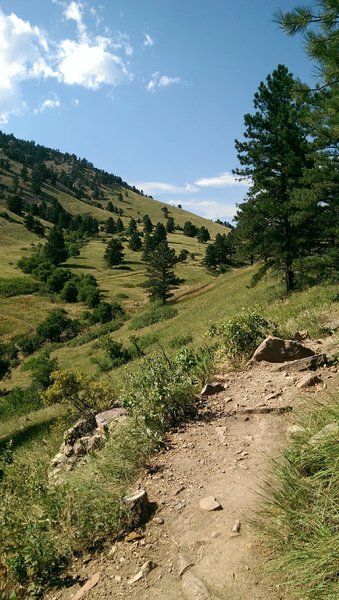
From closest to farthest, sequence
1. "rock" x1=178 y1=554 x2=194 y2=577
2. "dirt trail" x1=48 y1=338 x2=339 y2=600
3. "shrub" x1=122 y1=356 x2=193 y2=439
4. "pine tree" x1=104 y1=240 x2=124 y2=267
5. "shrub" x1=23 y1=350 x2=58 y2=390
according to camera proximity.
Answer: "dirt trail" x1=48 y1=338 x2=339 y2=600, "rock" x1=178 y1=554 x2=194 y2=577, "shrub" x1=122 y1=356 x2=193 y2=439, "shrub" x1=23 y1=350 x2=58 y2=390, "pine tree" x1=104 y1=240 x2=124 y2=267

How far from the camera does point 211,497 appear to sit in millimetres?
3934

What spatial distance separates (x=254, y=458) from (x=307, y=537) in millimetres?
1590

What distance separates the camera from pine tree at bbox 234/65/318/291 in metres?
21.0

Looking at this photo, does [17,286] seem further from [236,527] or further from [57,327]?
[236,527]

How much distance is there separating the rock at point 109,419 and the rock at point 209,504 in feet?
7.79

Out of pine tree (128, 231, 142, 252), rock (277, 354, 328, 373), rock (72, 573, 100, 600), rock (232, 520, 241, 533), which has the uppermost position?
pine tree (128, 231, 142, 252)

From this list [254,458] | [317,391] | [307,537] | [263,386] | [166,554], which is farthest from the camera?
[263,386]

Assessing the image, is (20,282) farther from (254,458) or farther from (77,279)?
(254,458)

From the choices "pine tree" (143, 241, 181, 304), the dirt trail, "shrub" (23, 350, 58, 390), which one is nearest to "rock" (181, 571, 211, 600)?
the dirt trail

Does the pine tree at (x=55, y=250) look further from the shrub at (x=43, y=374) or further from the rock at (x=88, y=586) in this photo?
the rock at (x=88, y=586)

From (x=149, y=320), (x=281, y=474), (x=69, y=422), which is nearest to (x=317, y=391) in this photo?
(x=281, y=474)

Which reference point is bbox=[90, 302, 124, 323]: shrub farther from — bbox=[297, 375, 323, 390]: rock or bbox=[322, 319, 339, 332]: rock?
bbox=[297, 375, 323, 390]: rock

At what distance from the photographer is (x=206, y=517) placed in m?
3.71

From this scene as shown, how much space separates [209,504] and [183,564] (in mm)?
697
